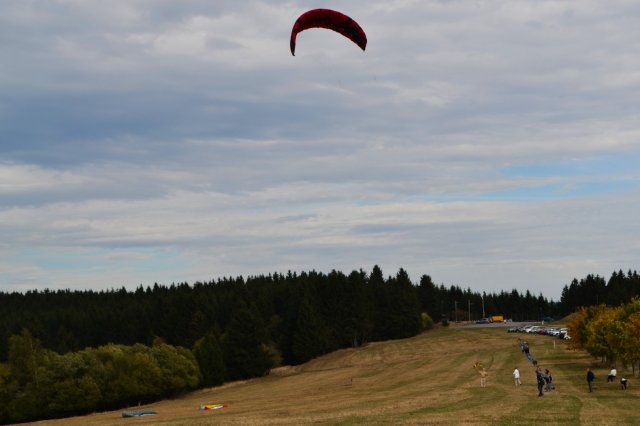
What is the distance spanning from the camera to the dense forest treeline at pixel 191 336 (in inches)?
4033

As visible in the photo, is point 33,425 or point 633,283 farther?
point 633,283

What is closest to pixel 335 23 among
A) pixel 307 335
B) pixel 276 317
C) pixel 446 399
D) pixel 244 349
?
pixel 446 399

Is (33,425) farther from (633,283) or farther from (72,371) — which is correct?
(633,283)

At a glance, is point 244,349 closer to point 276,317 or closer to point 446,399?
point 276,317

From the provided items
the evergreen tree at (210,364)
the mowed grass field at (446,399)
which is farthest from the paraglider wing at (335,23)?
the evergreen tree at (210,364)

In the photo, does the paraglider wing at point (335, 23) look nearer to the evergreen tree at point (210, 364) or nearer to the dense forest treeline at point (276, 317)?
the evergreen tree at point (210, 364)

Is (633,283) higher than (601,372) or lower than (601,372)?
higher

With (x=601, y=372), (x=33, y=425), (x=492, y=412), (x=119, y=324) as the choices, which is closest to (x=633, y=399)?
(x=492, y=412)

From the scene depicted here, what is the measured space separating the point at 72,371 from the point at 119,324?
62294 millimetres

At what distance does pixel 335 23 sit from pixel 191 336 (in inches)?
4296

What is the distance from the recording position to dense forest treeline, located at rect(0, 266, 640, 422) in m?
102

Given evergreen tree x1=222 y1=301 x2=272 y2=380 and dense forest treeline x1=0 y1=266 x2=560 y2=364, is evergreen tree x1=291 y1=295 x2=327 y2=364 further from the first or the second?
evergreen tree x1=222 y1=301 x2=272 y2=380

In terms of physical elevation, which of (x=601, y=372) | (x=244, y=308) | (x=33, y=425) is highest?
(x=244, y=308)

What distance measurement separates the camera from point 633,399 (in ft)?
151
